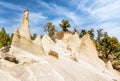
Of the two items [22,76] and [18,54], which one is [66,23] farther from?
[22,76]

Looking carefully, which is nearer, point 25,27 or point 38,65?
point 38,65

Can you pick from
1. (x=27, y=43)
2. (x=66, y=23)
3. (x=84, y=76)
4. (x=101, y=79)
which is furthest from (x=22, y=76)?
(x=66, y=23)

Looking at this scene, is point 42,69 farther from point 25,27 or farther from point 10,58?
point 25,27

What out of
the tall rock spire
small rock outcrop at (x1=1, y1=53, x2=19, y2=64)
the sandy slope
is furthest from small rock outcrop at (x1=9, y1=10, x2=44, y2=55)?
small rock outcrop at (x1=1, y1=53, x2=19, y2=64)

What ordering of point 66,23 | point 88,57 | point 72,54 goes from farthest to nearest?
point 66,23
point 88,57
point 72,54

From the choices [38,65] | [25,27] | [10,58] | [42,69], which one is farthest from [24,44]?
[42,69]

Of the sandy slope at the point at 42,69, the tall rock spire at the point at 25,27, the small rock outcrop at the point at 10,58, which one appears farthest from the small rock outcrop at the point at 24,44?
the small rock outcrop at the point at 10,58

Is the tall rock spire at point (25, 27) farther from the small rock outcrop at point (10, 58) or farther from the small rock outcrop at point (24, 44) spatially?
the small rock outcrop at point (10, 58)

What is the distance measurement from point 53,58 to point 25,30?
3.47 m

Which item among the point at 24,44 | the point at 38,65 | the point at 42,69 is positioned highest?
the point at 24,44

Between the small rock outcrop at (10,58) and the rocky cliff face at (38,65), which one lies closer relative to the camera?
the rocky cliff face at (38,65)

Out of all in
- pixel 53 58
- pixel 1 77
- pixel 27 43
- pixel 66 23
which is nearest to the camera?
pixel 1 77

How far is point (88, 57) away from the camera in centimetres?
2747

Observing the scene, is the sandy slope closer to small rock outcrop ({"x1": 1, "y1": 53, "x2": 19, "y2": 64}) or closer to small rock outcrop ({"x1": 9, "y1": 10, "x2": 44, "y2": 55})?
small rock outcrop ({"x1": 9, "y1": 10, "x2": 44, "y2": 55})
